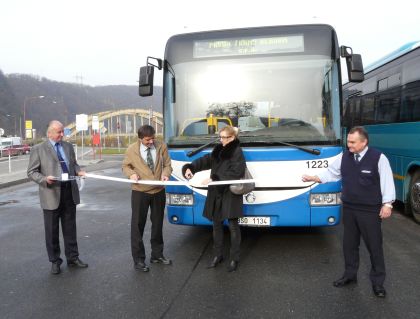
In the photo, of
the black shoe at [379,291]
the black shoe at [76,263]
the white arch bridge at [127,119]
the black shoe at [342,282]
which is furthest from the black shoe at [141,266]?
the white arch bridge at [127,119]

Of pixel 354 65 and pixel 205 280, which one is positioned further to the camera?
pixel 354 65

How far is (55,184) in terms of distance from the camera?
514cm

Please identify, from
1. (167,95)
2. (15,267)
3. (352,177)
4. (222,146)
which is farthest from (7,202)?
(352,177)

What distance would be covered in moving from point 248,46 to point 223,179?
6.68 ft

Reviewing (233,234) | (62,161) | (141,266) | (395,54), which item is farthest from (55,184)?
(395,54)

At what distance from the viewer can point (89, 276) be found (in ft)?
16.6

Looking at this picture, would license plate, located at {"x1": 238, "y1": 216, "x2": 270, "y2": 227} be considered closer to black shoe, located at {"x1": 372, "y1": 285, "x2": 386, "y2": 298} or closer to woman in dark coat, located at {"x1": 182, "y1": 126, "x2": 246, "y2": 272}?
woman in dark coat, located at {"x1": 182, "y1": 126, "x2": 246, "y2": 272}

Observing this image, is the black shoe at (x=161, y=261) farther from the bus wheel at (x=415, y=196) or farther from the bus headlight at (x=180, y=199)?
the bus wheel at (x=415, y=196)

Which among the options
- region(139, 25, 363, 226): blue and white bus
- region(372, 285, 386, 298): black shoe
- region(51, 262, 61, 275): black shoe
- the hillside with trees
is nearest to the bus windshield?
region(139, 25, 363, 226): blue and white bus

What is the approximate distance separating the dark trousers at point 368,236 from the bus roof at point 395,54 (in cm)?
497

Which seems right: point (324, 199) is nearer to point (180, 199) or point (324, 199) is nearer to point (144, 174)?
point (180, 199)

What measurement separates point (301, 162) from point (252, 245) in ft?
5.46

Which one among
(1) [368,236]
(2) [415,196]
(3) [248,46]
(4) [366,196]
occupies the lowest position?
(2) [415,196]

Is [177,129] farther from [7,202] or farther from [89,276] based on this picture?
[7,202]
